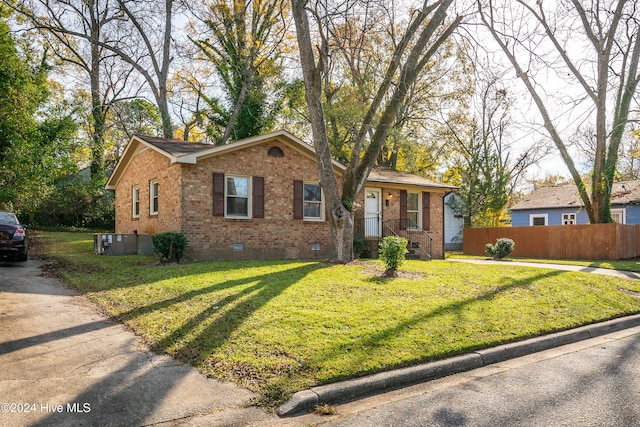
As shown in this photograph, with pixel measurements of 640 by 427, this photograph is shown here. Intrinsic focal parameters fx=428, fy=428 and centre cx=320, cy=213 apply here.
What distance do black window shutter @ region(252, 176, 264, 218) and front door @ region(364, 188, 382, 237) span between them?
491cm

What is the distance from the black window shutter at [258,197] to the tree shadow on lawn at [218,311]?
5.03m

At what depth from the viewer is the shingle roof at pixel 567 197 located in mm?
26234

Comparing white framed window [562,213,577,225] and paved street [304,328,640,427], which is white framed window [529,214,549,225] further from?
paved street [304,328,640,427]

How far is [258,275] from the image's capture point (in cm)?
961

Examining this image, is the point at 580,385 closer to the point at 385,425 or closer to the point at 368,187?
the point at 385,425

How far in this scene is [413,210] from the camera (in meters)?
19.3

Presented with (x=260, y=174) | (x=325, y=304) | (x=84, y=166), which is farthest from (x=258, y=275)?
(x=84, y=166)

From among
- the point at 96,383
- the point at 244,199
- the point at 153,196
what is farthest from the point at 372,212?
the point at 96,383

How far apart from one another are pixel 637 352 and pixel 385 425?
4.32 metres

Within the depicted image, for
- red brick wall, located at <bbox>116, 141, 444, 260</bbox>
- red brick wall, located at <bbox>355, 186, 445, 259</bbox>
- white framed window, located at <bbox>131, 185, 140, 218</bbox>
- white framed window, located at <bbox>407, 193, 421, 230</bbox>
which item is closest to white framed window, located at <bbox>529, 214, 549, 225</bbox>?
red brick wall, located at <bbox>355, 186, 445, 259</bbox>

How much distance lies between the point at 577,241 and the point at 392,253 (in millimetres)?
14764

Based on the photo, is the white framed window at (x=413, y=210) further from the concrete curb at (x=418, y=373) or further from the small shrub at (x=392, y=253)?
the concrete curb at (x=418, y=373)

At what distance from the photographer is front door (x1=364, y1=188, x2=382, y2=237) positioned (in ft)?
58.0

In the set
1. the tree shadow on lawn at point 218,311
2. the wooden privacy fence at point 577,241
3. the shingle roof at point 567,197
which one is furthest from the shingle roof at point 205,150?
the shingle roof at point 567,197
